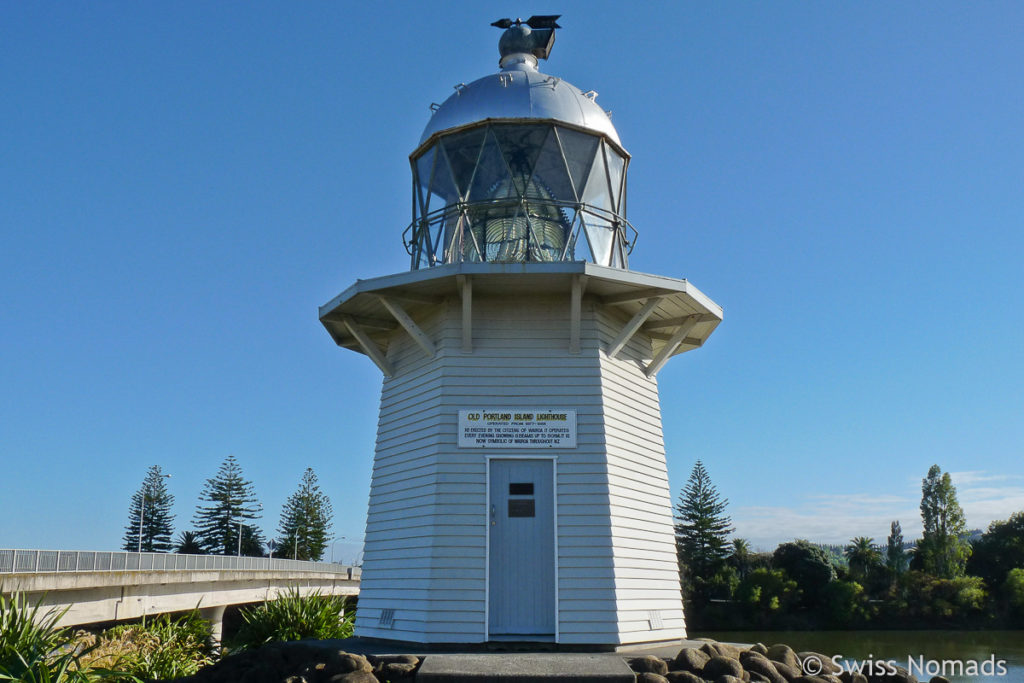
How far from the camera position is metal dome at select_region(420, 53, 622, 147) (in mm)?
10555

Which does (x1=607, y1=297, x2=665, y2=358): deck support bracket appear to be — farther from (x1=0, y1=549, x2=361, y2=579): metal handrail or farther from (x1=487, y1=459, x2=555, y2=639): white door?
(x1=0, y1=549, x2=361, y2=579): metal handrail

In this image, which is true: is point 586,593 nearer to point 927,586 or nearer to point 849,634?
point 849,634

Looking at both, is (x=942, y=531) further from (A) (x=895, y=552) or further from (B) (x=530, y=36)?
(B) (x=530, y=36)

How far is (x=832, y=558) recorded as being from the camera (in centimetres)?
4959

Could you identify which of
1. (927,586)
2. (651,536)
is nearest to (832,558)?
(927,586)

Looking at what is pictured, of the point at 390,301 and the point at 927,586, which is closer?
the point at 390,301

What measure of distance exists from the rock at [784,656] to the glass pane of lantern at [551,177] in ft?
19.0

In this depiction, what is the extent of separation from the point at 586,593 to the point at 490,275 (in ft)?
12.7

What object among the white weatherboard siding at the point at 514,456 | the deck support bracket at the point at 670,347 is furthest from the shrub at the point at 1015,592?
the deck support bracket at the point at 670,347

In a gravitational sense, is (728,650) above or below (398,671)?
above

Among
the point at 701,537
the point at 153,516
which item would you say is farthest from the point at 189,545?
the point at 701,537

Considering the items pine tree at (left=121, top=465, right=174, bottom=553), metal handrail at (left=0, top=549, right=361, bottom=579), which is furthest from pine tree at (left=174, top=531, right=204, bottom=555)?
metal handrail at (left=0, top=549, right=361, bottom=579)

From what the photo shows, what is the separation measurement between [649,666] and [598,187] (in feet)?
19.7

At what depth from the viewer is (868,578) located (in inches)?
1841
